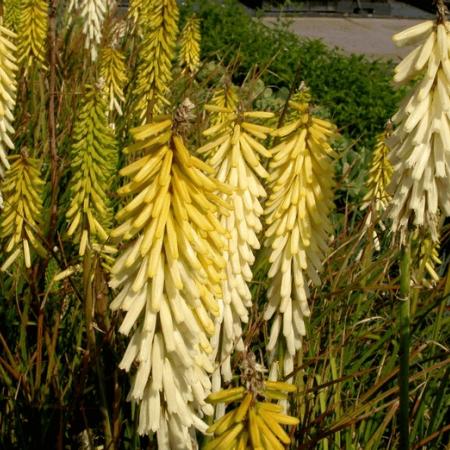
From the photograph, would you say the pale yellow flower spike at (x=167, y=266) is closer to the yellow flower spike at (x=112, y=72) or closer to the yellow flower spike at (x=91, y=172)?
the yellow flower spike at (x=91, y=172)

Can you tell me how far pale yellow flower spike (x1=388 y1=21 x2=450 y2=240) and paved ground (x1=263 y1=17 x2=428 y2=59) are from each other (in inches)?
514

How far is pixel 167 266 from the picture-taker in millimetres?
2193

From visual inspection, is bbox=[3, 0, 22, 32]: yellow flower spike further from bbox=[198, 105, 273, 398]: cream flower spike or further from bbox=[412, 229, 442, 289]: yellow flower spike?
bbox=[198, 105, 273, 398]: cream flower spike

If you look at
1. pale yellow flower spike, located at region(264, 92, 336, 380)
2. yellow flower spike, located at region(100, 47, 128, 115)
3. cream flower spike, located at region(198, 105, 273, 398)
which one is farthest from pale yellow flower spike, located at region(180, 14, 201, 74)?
cream flower spike, located at region(198, 105, 273, 398)

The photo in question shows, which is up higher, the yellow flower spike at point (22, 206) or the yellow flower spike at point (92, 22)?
the yellow flower spike at point (92, 22)

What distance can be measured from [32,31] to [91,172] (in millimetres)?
2443

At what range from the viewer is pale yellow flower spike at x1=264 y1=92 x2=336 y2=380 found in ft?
8.93

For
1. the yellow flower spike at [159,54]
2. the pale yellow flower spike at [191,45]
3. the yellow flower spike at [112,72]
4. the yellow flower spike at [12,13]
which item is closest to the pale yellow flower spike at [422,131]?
the yellow flower spike at [159,54]

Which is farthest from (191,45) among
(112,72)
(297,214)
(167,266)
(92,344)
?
(167,266)

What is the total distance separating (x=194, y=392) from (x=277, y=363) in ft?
1.70

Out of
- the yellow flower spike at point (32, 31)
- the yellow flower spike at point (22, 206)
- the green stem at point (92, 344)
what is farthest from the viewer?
the yellow flower spike at point (32, 31)

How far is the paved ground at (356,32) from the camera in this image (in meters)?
16.1

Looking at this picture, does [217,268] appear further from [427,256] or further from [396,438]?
[427,256]

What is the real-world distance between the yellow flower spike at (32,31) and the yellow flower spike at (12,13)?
0.42 metres
